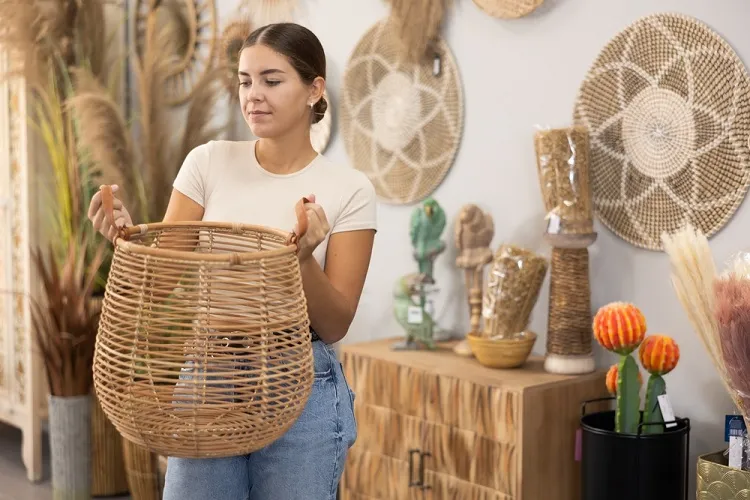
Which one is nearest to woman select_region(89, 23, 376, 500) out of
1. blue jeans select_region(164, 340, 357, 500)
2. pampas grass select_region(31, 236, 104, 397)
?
blue jeans select_region(164, 340, 357, 500)

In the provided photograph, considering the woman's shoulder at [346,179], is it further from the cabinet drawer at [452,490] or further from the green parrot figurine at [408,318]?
the green parrot figurine at [408,318]

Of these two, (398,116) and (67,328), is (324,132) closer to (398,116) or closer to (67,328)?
(398,116)

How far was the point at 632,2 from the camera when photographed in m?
2.44

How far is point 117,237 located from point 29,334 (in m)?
2.47

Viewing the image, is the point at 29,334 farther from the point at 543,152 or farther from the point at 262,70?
the point at 262,70

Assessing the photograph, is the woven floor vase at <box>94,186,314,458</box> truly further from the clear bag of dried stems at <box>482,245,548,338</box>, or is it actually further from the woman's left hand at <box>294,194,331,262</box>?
the clear bag of dried stems at <box>482,245,548,338</box>

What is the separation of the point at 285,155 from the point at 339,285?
0.25 m

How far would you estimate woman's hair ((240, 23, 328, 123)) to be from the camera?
1611 mm

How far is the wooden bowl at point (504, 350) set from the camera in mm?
2475

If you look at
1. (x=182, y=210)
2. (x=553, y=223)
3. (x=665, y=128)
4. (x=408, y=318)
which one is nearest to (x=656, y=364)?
(x=553, y=223)

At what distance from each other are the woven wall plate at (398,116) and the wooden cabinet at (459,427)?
60 cm

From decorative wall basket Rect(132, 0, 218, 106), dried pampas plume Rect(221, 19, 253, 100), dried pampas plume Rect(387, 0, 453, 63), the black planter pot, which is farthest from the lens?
decorative wall basket Rect(132, 0, 218, 106)

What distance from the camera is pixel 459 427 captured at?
8.02 feet

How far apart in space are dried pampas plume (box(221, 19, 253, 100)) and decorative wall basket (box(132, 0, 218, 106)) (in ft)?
0.31
